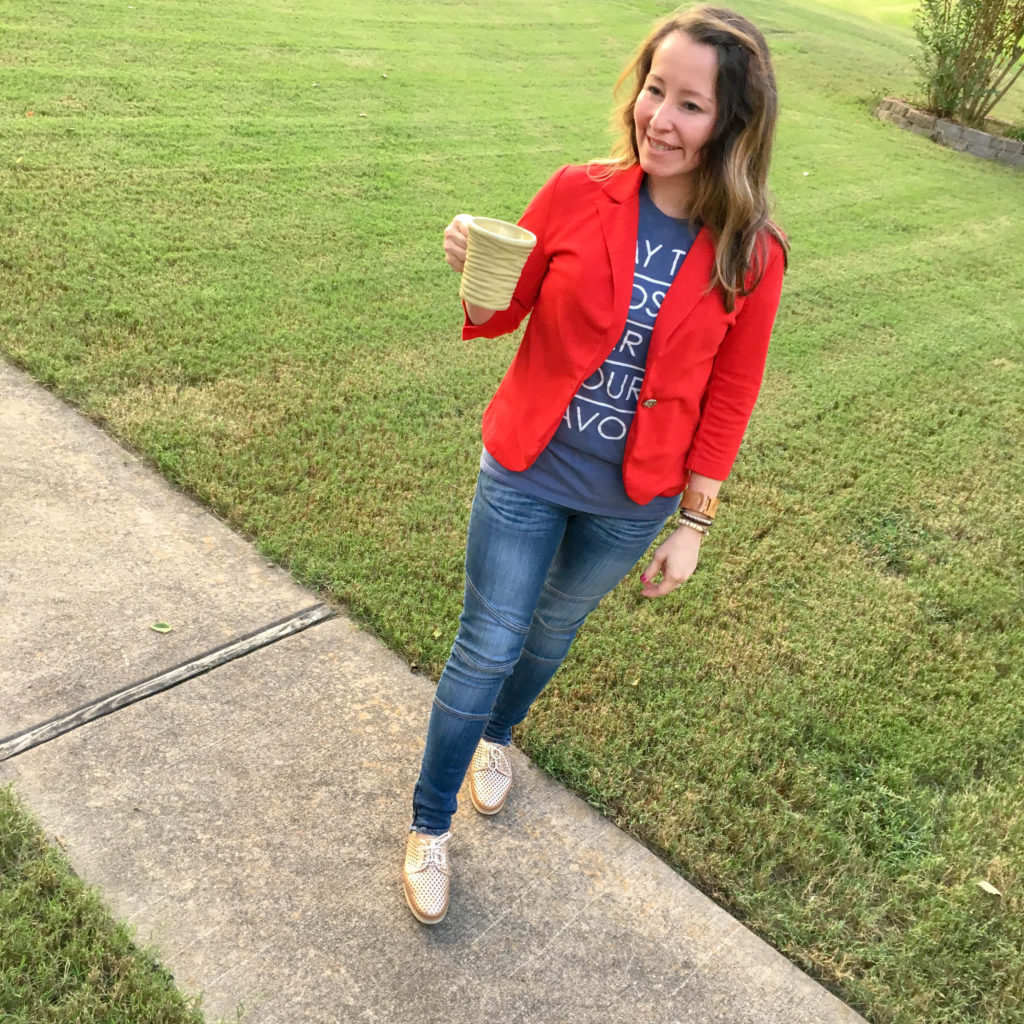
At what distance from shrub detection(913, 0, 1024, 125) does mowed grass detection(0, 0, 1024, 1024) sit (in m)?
4.66

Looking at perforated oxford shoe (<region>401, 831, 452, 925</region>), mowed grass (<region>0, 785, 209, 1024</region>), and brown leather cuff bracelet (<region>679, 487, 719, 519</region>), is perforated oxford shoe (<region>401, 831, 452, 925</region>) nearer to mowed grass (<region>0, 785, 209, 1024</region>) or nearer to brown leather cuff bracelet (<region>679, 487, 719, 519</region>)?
mowed grass (<region>0, 785, 209, 1024</region>)

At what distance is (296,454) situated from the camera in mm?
3996

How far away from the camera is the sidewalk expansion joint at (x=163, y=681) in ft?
8.55

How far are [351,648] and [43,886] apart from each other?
1168 millimetres

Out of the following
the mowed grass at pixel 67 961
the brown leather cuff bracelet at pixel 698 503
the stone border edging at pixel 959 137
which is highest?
the brown leather cuff bracelet at pixel 698 503

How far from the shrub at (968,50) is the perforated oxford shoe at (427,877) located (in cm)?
1311

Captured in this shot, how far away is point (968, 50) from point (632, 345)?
1317 cm

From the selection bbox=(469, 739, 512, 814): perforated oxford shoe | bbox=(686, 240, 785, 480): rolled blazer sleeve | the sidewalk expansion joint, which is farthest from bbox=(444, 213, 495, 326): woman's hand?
the sidewalk expansion joint

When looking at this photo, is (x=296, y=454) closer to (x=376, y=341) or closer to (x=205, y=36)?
(x=376, y=341)

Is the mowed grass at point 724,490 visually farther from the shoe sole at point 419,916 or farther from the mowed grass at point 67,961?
the mowed grass at point 67,961

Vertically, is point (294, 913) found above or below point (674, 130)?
below

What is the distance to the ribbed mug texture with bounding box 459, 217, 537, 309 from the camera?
185cm

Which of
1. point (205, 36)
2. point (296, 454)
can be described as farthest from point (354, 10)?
point (296, 454)

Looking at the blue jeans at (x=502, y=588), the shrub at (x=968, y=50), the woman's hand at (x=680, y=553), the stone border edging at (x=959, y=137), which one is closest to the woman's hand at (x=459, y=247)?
the blue jeans at (x=502, y=588)
